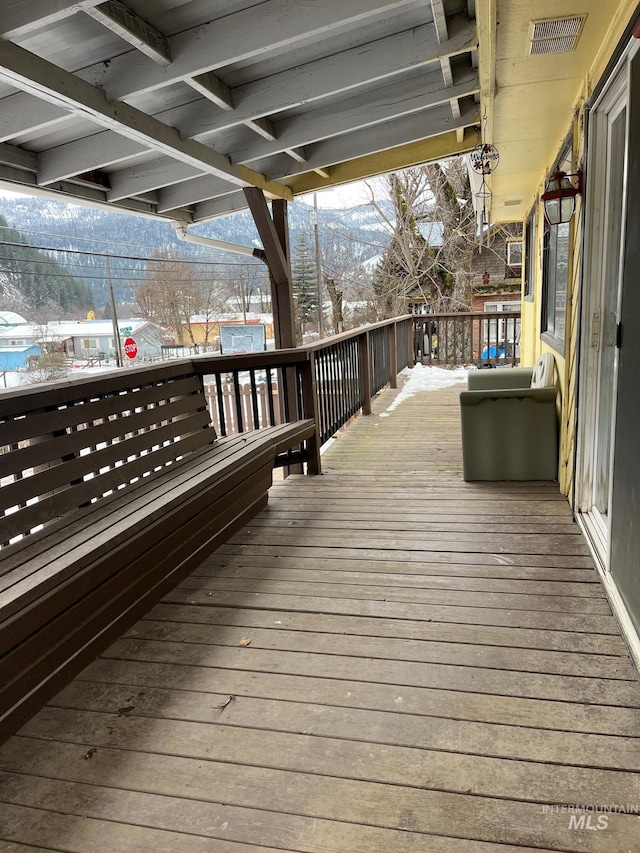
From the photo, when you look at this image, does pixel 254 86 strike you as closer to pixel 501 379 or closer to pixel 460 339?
pixel 501 379

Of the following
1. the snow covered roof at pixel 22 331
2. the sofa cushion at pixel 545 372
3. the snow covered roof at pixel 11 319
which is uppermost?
the snow covered roof at pixel 11 319

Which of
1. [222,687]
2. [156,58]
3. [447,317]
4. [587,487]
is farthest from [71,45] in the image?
[447,317]

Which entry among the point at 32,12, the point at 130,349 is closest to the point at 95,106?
the point at 32,12

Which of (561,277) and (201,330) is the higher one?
(561,277)

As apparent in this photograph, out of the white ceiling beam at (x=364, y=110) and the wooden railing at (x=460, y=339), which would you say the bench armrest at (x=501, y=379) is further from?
the wooden railing at (x=460, y=339)

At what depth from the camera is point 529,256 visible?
6.79 meters

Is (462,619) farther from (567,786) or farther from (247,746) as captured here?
(247,746)

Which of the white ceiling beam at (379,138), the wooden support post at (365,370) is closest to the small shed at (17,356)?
the wooden support post at (365,370)

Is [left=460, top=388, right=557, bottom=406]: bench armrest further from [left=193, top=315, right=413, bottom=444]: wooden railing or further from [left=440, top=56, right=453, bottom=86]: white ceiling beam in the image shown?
[left=440, top=56, right=453, bottom=86]: white ceiling beam

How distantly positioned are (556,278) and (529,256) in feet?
9.79

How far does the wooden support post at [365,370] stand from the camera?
5.96 metres

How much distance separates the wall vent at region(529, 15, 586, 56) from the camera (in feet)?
6.97

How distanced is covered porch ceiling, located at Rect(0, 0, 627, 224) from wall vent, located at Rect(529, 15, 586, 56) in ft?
0.14

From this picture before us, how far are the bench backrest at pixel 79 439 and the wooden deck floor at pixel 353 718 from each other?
0.58 m
